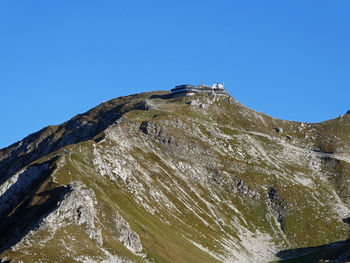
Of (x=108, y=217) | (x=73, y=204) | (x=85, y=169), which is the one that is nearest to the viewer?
(x=73, y=204)

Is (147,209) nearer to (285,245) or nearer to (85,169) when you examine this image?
(85,169)

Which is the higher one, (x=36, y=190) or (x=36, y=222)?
(x=36, y=190)

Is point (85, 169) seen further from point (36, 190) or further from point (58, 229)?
point (58, 229)

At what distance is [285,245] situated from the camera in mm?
196375

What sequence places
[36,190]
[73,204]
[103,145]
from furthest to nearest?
1. [103,145]
2. [36,190]
3. [73,204]

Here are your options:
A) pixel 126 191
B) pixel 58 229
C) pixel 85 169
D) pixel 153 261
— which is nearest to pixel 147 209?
pixel 126 191

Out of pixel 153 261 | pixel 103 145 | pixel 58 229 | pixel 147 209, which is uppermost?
pixel 103 145

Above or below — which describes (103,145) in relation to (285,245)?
above

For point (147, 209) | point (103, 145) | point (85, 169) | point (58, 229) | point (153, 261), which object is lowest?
point (153, 261)

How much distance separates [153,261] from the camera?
134 meters

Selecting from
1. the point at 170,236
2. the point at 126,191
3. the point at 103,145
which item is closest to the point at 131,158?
the point at 103,145

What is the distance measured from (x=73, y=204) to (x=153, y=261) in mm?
25707

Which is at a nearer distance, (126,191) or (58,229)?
(58,229)

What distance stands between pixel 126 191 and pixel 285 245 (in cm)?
6793
